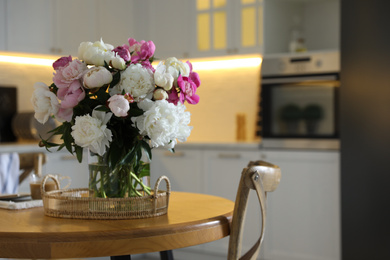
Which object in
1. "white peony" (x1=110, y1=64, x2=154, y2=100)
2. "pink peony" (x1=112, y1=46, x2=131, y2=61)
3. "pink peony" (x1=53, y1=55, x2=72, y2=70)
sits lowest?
"white peony" (x1=110, y1=64, x2=154, y2=100)

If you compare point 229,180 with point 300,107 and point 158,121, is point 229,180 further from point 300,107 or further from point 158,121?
point 158,121

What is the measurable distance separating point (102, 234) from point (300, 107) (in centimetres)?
275

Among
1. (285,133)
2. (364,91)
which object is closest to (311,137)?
(285,133)

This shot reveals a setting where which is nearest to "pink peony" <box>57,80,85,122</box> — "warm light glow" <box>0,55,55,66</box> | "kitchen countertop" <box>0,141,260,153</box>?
"kitchen countertop" <box>0,141,260,153</box>

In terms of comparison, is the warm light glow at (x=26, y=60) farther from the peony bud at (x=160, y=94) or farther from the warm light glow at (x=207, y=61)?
the peony bud at (x=160, y=94)

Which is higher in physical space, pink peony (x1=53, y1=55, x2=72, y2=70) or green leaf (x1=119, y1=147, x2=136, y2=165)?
pink peony (x1=53, y1=55, x2=72, y2=70)

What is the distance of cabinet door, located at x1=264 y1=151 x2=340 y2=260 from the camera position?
12.3 ft

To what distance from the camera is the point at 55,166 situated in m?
4.11

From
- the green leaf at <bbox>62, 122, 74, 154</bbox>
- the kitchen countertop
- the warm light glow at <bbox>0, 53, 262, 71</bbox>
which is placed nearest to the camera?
the green leaf at <bbox>62, 122, 74, 154</bbox>

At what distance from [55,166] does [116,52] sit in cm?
264

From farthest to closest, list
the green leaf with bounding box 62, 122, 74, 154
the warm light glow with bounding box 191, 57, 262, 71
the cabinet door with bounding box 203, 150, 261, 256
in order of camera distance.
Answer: the warm light glow with bounding box 191, 57, 262, 71 < the cabinet door with bounding box 203, 150, 261, 256 < the green leaf with bounding box 62, 122, 74, 154

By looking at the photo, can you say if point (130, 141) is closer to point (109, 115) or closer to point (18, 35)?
point (109, 115)

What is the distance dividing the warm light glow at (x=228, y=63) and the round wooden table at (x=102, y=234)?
310cm

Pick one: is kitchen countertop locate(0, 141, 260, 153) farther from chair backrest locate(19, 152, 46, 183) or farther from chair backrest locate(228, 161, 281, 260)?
chair backrest locate(228, 161, 281, 260)
